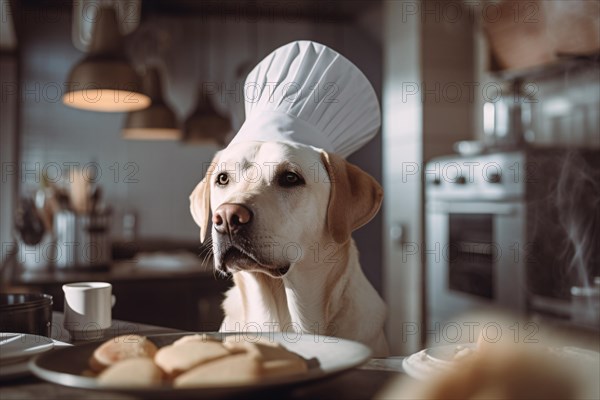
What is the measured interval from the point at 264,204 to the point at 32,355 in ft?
1.54

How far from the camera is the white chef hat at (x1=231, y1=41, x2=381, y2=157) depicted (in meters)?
1.28

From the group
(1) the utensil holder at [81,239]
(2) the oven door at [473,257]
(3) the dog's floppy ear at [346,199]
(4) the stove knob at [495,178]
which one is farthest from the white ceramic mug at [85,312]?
(4) the stove knob at [495,178]

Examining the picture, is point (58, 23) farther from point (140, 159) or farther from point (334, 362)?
point (334, 362)

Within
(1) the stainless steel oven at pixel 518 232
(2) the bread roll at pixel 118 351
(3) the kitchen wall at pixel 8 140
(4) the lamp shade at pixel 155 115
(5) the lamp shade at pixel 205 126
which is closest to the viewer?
(2) the bread roll at pixel 118 351

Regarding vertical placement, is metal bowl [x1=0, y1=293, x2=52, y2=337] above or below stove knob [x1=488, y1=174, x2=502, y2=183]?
below

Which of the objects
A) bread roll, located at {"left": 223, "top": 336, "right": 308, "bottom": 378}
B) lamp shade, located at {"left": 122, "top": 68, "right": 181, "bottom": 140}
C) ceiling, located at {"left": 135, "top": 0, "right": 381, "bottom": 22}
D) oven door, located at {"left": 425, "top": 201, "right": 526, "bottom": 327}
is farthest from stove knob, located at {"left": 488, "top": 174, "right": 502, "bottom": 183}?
ceiling, located at {"left": 135, "top": 0, "right": 381, "bottom": 22}

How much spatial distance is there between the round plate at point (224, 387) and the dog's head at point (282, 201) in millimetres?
260

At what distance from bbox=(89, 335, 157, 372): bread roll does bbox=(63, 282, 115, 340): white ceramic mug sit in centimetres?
39

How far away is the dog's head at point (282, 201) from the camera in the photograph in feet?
3.70

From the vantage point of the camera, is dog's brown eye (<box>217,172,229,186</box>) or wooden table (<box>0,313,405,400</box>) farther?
dog's brown eye (<box>217,172,229,186</box>)

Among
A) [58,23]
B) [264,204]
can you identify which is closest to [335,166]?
[264,204]

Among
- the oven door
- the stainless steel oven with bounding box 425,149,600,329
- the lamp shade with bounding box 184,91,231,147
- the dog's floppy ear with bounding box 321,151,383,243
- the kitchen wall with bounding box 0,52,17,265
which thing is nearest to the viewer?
the dog's floppy ear with bounding box 321,151,383,243

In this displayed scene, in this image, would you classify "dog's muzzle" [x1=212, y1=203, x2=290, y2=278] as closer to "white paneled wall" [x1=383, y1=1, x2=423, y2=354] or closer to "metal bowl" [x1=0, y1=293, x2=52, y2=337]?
"metal bowl" [x1=0, y1=293, x2=52, y2=337]

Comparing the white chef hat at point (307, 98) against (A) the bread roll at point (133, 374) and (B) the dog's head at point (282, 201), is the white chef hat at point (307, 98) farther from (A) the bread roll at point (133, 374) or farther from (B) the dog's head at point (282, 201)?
(A) the bread roll at point (133, 374)
